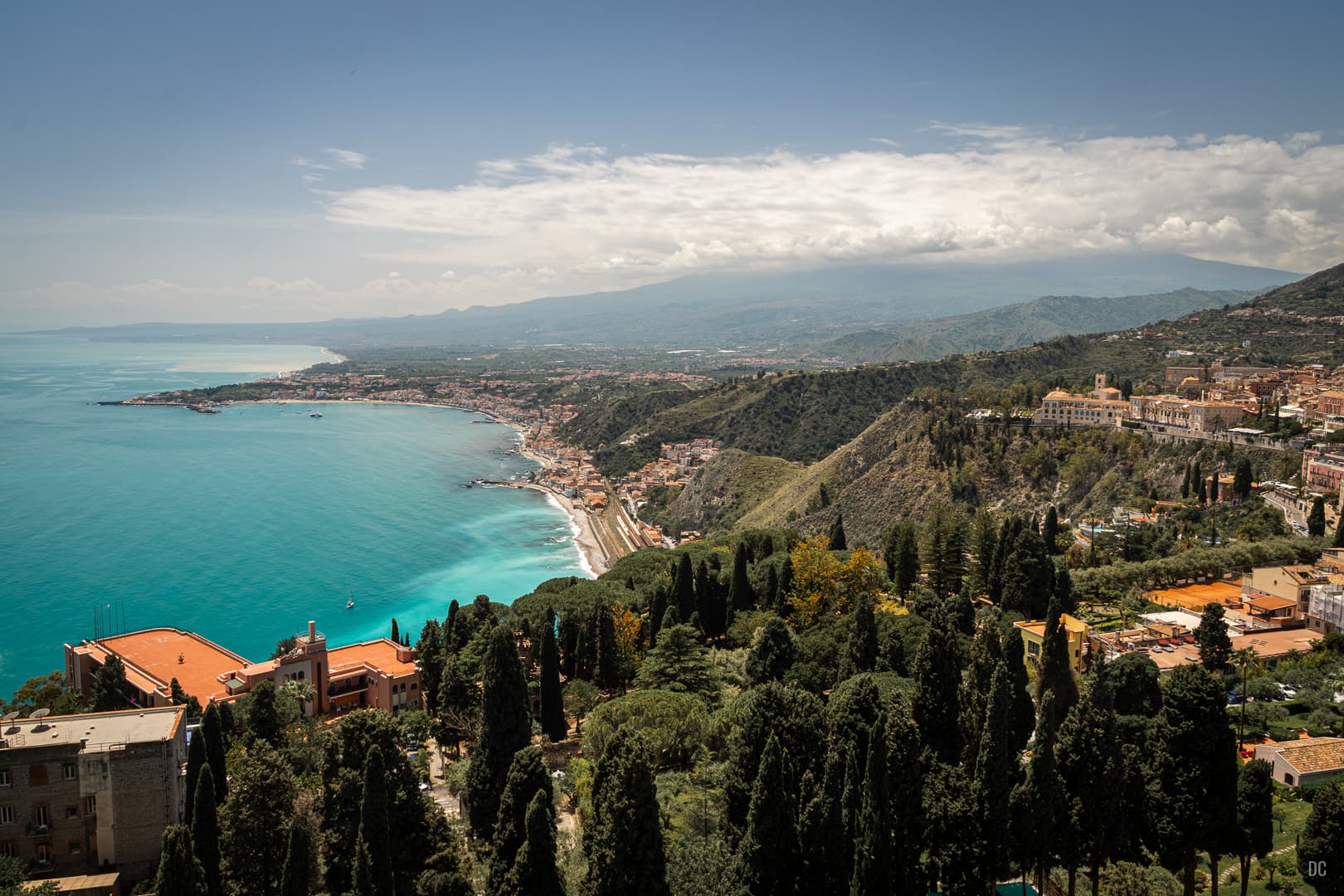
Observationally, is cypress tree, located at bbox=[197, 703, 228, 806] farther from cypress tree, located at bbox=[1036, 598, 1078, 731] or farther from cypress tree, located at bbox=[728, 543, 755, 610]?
cypress tree, located at bbox=[1036, 598, 1078, 731]

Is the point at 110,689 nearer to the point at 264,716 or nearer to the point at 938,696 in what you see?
the point at 264,716

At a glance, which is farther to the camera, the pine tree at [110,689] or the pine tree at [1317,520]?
the pine tree at [1317,520]

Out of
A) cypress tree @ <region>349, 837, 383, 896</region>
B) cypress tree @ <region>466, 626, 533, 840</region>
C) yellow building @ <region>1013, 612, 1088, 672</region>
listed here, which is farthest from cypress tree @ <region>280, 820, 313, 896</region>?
yellow building @ <region>1013, 612, 1088, 672</region>

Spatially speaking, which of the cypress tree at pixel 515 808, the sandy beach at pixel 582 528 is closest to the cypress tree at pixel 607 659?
the cypress tree at pixel 515 808

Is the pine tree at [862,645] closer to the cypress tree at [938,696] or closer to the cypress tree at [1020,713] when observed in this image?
the cypress tree at [1020,713]

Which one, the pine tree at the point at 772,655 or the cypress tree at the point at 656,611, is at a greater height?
the pine tree at the point at 772,655

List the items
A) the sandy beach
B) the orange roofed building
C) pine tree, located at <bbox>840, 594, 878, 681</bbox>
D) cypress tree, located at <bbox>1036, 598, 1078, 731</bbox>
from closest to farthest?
1. cypress tree, located at <bbox>1036, 598, 1078, 731</bbox>
2. pine tree, located at <bbox>840, 594, 878, 681</bbox>
3. the orange roofed building
4. the sandy beach
